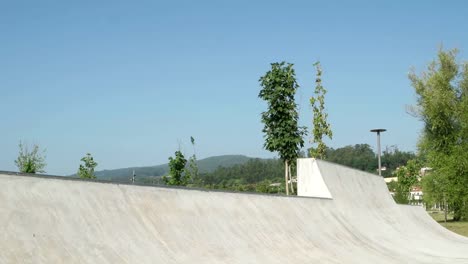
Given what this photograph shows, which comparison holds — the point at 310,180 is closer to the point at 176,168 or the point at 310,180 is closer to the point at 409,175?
the point at 176,168

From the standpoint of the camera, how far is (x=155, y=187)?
8.07 meters

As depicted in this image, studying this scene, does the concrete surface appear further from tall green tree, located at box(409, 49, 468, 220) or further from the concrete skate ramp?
tall green tree, located at box(409, 49, 468, 220)

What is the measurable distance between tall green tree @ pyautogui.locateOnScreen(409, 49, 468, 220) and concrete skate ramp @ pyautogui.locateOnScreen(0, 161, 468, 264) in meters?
23.2

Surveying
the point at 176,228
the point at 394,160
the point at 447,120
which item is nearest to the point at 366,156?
the point at 394,160

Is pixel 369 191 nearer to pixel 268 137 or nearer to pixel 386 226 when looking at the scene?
pixel 386 226

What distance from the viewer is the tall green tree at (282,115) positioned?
2775cm

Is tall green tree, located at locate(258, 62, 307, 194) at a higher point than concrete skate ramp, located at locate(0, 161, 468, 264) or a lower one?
higher

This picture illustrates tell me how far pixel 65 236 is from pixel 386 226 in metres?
13.1

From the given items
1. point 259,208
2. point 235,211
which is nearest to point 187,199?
point 235,211

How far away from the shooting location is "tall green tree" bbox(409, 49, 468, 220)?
118 ft

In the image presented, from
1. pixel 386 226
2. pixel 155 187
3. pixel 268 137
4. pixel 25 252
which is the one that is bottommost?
pixel 386 226

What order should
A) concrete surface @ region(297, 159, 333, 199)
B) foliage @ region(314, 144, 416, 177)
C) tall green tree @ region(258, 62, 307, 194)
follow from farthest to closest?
foliage @ region(314, 144, 416, 177)
tall green tree @ region(258, 62, 307, 194)
concrete surface @ region(297, 159, 333, 199)

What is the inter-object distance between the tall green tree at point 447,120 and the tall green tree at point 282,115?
14526 millimetres

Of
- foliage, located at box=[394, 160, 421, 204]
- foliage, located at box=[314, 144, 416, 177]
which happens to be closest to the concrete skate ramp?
foliage, located at box=[394, 160, 421, 204]
